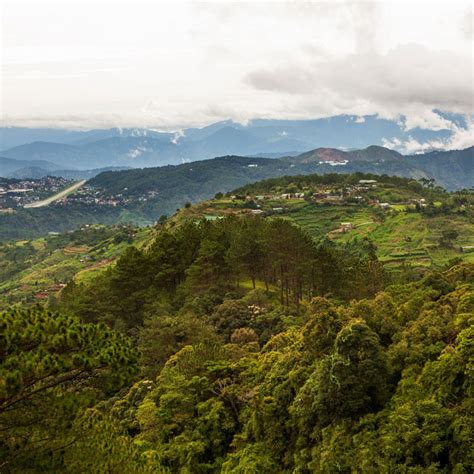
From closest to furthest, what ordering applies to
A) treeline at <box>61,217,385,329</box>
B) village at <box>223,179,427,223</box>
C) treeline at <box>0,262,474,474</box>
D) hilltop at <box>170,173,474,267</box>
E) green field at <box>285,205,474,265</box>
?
treeline at <box>0,262,474,474</box> → treeline at <box>61,217,385,329</box> → green field at <box>285,205,474,265</box> → hilltop at <box>170,173,474,267</box> → village at <box>223,179,427,223</box>

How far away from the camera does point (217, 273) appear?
1806 inches

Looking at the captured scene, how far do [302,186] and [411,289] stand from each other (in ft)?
461

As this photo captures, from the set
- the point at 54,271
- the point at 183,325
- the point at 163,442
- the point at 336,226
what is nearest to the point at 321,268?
the point at 183,325

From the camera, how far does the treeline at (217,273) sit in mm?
41125

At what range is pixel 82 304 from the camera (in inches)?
1746

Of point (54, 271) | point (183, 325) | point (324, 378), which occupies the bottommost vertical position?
point (54, 271)

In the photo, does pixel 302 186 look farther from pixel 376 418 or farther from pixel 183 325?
pixel 376 418

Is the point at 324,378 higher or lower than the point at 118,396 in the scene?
higher

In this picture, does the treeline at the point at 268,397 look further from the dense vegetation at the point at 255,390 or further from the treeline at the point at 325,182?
the treeline at the point at 325,182

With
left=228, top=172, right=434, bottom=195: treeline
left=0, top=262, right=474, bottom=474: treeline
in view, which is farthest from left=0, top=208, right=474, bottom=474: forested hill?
left=228, top=172, right=434, bottom=195: treeline

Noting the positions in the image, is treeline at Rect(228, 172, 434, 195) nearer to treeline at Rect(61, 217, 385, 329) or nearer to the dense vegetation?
treeline at Rect(61, 217, 385, 329)

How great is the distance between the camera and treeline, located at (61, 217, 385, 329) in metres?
41.1

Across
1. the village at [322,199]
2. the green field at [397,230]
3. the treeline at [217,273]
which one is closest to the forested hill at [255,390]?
the treeline at [217,273]

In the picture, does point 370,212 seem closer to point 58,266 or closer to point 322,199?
point 322,199
